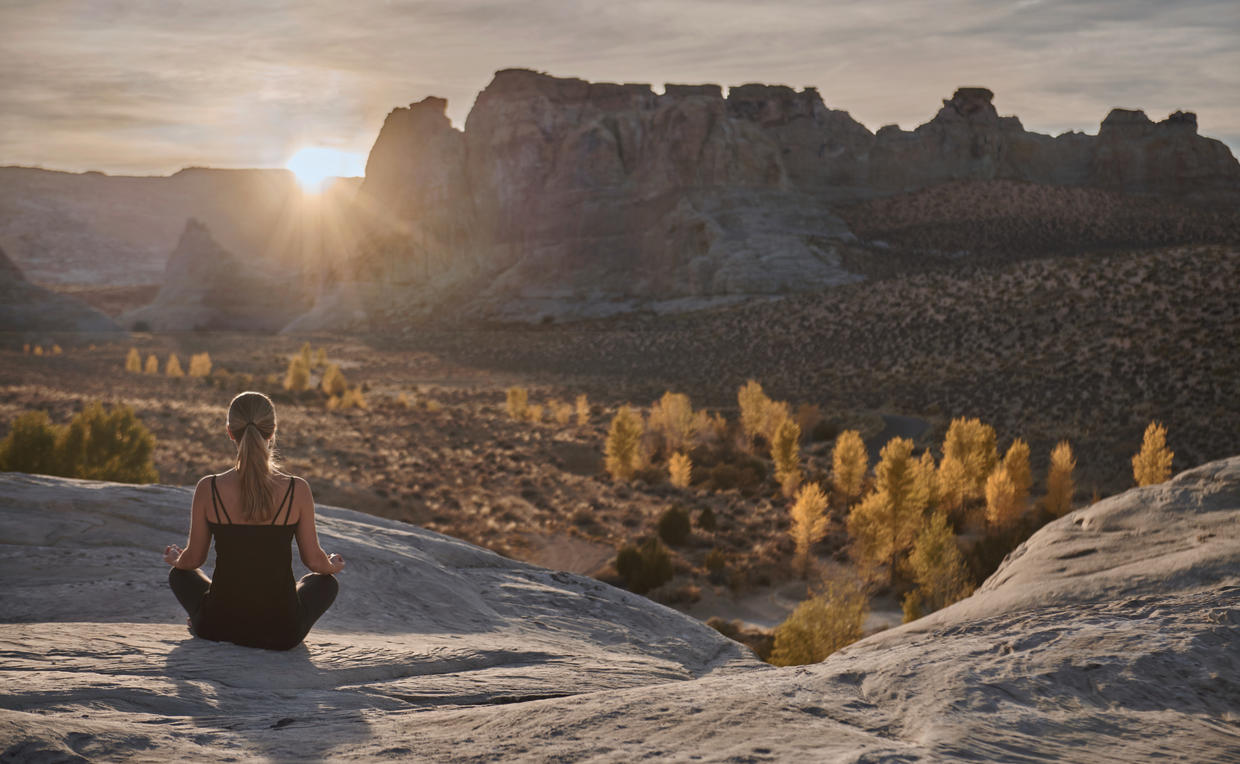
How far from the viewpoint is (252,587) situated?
4.30 meters

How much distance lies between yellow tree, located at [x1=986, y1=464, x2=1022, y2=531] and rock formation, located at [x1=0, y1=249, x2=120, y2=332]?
248 ft

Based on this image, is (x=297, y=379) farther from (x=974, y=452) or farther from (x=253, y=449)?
(x=253, y=449)

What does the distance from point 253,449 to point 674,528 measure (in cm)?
1697

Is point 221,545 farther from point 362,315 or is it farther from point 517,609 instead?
point 362,315

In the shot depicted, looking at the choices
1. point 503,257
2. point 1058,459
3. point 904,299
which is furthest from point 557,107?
point 1058,459

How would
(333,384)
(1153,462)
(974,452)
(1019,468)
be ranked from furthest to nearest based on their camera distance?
1. (333,384)
2. (974,452)
3. (1019,468)
4. (1153,462)

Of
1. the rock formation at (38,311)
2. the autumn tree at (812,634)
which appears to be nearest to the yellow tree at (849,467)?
the autumn tree at (812,634)

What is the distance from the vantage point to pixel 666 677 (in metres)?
5.11

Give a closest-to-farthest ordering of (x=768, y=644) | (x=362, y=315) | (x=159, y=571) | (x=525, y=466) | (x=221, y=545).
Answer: (x=221, y=545)
(x=159, y=571)
(x=768, y=644)
(x=525, y=466)
(x=362, y=315)

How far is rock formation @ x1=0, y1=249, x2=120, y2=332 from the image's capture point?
72.6 m

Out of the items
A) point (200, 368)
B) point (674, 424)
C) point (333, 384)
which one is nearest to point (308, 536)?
point (674, 424)

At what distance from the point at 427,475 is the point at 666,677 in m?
21.5

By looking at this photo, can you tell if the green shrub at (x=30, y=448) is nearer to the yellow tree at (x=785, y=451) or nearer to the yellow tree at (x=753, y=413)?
the yellow tree at (x=785, y=451)

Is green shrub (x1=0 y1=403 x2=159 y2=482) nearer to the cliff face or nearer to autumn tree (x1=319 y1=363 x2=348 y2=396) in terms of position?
autumn tree (x1=319 y1=363 x2=348 y2=396)
